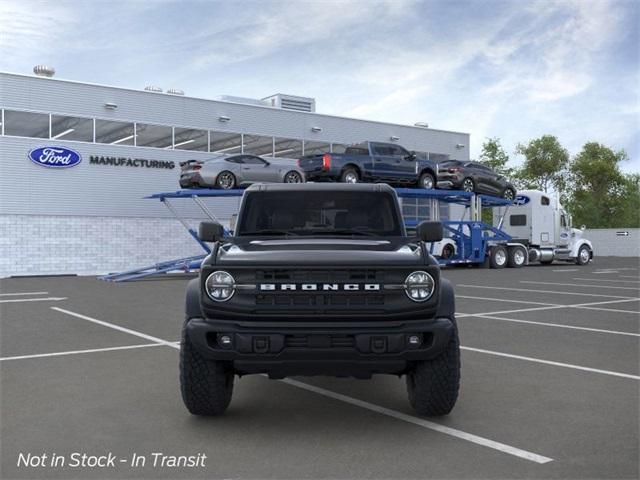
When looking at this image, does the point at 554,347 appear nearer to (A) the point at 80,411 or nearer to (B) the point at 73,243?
(A) the point at 80,411

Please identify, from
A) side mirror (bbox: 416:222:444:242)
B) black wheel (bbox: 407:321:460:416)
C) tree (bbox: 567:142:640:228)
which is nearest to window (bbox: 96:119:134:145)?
side mirror (bbox: 416:222:444:242)

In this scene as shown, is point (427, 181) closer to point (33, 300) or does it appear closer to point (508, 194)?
point (508, 194)

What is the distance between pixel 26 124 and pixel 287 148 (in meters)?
12.1

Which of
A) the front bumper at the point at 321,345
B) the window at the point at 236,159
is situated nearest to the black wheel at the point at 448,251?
the window at the point at 236,159

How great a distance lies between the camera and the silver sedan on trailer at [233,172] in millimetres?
23391

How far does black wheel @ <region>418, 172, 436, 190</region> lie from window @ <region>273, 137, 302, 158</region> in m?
9.07

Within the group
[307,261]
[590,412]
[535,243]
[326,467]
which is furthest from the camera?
[535,243]

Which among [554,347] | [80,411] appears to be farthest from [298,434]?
[554,347]

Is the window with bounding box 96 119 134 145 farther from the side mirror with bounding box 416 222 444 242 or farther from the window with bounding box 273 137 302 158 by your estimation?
the side mirror with bounding box 416 222 444 242

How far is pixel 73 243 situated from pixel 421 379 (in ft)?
81.7

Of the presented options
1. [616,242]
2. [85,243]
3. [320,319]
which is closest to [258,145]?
[85,243]

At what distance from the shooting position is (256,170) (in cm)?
2412

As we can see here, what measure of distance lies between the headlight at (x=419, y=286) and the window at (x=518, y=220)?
2786 centimetres

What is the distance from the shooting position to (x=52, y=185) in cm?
2694
